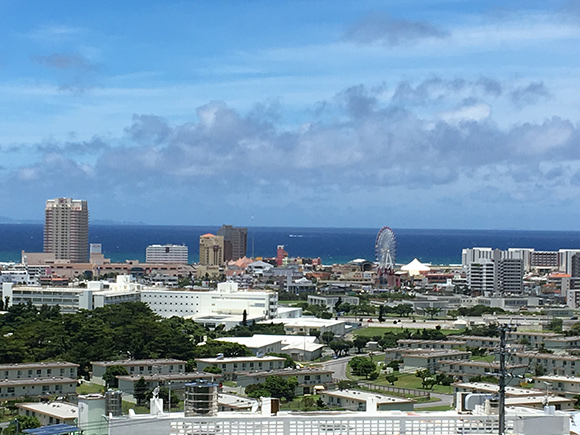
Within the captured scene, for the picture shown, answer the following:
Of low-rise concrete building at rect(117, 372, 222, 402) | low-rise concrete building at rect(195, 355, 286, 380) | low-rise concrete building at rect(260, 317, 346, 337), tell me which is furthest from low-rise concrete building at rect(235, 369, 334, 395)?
low-rise concrete building at rect(260, 317, 346, 337)

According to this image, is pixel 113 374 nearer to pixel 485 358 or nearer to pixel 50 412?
pixel 50 412

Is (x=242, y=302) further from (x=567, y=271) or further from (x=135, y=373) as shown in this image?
(x=567, y=271)

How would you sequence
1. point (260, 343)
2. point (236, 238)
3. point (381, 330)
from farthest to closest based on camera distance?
point (236, 238)
point (381, 330)
point (260, 343)

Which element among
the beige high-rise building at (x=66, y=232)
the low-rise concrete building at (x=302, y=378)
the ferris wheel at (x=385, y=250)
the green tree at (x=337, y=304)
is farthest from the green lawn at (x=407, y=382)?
the beige high-rise building at (x=66, y=232)

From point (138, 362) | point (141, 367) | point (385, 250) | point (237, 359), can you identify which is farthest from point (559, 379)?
point (385, 250)

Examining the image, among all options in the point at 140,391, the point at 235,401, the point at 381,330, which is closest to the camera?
the point at 235,401

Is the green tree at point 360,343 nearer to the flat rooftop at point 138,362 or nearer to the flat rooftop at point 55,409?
the flat rooftop at point 138,362
